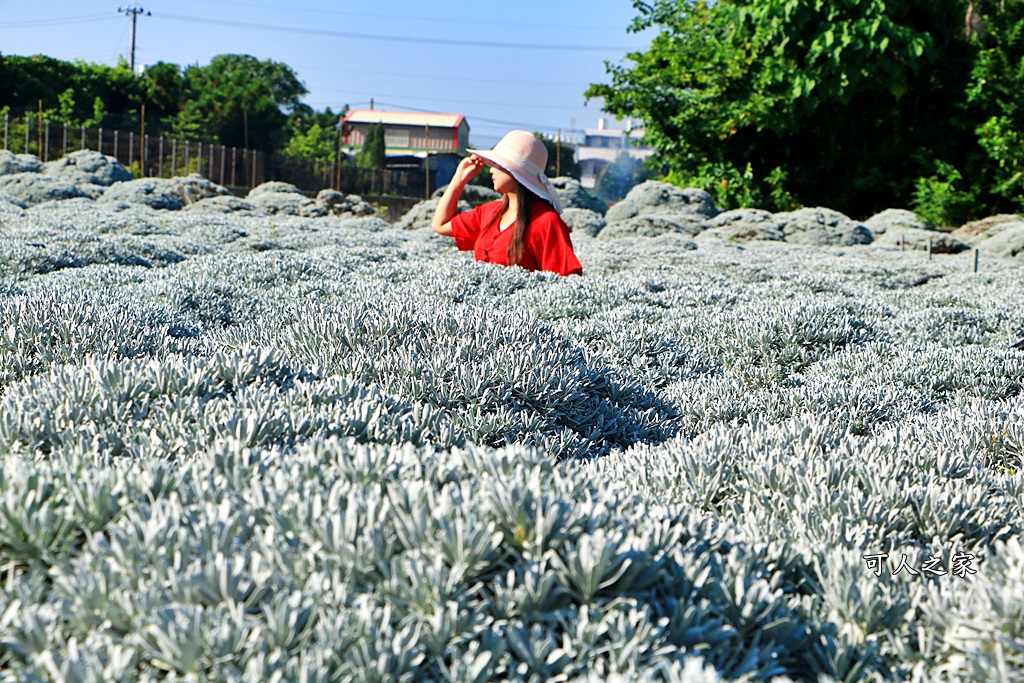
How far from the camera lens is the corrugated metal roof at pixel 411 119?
269 feet

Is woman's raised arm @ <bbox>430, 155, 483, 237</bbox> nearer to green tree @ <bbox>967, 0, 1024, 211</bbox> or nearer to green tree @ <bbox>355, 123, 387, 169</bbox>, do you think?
green tree @ <bbox>967, 0, 1024, 211</bbox>

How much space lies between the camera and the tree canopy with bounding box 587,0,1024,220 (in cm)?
2658

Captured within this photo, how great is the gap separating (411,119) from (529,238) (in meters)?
81.6

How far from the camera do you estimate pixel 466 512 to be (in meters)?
1.78

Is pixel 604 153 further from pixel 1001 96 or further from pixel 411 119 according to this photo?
pixel 1001 96

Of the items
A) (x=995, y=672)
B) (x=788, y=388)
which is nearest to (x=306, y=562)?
(x=995, y=672)

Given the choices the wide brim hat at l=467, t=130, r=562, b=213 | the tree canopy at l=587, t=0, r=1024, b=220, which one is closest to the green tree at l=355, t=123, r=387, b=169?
the tree canopy at l=587, t=0, r=1024, b=220

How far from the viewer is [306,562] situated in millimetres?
1685

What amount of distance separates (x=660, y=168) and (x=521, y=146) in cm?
2811

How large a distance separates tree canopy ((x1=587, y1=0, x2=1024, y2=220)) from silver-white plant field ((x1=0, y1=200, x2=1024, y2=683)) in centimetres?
2469

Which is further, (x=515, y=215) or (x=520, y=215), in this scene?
(x=515, y=215)

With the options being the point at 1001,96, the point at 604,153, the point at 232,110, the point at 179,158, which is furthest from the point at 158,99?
the point at 604,153

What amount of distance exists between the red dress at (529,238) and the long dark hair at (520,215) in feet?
0.11

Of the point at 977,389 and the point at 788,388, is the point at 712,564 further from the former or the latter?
the point at 977,389
